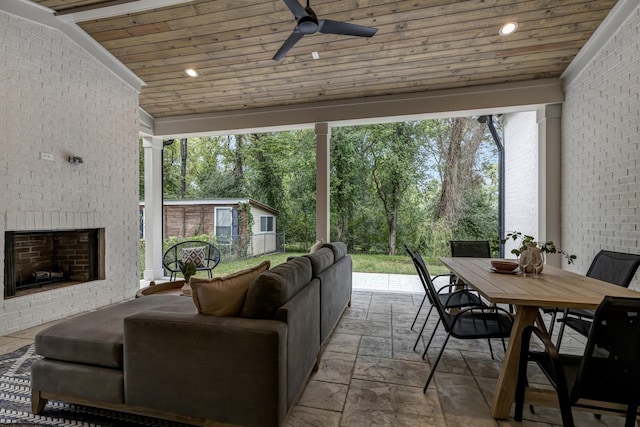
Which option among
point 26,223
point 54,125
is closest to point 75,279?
point 26,223

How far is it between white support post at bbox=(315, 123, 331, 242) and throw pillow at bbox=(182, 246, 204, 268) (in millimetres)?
1844

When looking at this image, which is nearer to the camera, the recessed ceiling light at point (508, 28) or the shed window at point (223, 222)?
the recessed ceiling light at point (508, 28)

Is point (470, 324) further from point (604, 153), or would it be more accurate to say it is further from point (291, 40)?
point (291, 40)

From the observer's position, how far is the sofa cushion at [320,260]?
8.05 ft

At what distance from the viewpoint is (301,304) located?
73.5 inches

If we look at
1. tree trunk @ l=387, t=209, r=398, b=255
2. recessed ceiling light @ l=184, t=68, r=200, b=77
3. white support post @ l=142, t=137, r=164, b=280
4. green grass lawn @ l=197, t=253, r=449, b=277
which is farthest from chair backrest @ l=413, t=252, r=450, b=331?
tree trunk @ l=387, t=209, r=398, b=255

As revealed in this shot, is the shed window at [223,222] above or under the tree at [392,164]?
under

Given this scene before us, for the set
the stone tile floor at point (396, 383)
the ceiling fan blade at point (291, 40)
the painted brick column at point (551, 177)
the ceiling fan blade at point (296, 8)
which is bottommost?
the stone tile floor at point (396, 383)

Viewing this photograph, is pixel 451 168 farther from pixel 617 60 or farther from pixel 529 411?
pixel 529 411

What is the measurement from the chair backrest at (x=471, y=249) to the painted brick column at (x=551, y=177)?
40.9 inches

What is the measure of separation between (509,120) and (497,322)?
209 inches

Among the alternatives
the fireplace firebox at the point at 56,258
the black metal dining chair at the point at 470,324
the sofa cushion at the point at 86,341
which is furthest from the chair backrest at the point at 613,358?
the fireplace firebox at the point at 56,258

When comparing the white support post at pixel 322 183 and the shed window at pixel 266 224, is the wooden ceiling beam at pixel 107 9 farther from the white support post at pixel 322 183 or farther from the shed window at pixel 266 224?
the shed window at pixel 266 224

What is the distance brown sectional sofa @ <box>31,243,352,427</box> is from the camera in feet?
4.99
